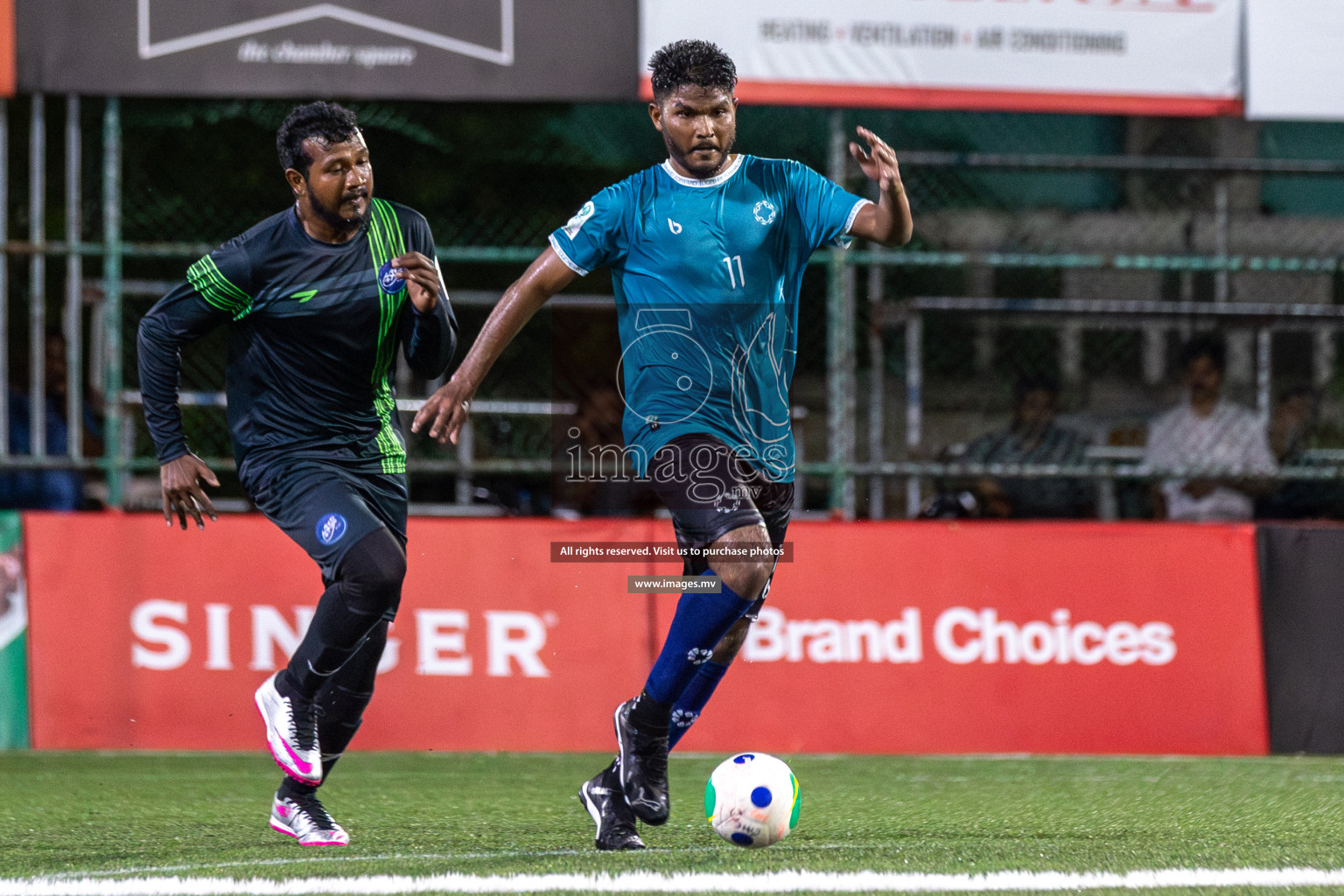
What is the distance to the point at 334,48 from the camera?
834 centimetres

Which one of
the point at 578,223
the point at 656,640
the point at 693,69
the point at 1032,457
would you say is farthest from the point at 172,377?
the point at 1032,457

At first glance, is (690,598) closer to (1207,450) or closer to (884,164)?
(884,164)

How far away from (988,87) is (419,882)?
20.2ft

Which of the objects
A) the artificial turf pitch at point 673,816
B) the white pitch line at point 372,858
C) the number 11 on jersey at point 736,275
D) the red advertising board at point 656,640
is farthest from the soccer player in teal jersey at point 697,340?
the red advertising board at point 656,640

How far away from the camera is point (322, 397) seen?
4910 mm

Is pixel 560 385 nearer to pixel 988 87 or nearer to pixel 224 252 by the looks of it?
pixel 988 87

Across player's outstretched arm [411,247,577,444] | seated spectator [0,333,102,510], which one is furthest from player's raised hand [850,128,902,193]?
seated spectator [0,333,102,510]

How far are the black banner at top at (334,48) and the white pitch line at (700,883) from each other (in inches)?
211

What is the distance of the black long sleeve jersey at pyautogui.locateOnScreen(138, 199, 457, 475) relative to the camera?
15.9 feet

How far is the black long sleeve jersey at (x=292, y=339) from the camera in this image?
4.84 metres

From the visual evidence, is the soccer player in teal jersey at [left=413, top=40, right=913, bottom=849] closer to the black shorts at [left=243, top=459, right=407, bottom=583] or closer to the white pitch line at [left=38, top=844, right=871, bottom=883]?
the white pitch line at [left=38, top=844, right=871, bottom=883]

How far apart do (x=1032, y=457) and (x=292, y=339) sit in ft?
16.5

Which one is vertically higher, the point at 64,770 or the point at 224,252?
the point at 224,252

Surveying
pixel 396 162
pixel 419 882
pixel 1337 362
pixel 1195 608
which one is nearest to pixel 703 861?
pixel 419 882
